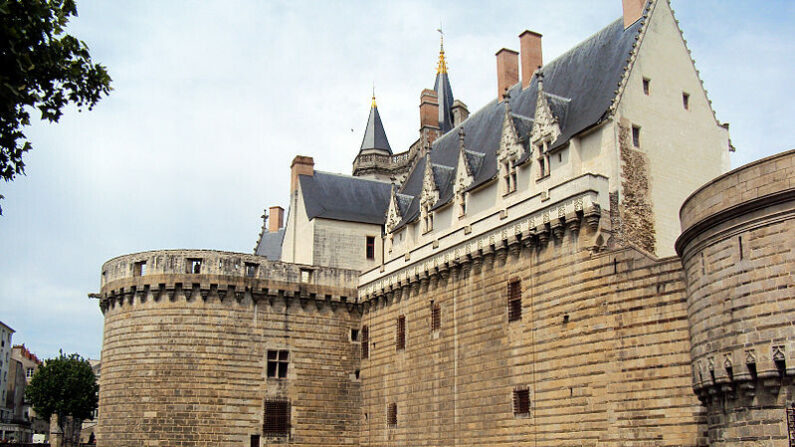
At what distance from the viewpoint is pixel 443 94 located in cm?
6031

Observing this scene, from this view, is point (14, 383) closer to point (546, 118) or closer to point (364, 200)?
point (364, 200)

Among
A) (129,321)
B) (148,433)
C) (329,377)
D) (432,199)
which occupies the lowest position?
(148,433)

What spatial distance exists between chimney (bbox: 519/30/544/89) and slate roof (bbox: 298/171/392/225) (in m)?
11.4

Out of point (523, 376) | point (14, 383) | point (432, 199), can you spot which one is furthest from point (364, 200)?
point (14, 383)

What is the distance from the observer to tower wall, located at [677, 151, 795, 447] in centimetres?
Result: 1669

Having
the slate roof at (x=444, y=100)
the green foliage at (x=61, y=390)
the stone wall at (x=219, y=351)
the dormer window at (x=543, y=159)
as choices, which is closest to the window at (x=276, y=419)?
the stone wall at (x=219, y=351)

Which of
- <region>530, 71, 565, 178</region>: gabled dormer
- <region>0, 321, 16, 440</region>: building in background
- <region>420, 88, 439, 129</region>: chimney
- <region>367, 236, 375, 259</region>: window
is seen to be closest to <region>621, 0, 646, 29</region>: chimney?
<region>530, 71, 565, 178</region>: gabled dormer

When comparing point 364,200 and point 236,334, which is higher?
point 364,200

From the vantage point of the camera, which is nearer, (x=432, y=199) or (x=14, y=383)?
(x=432, y=199)

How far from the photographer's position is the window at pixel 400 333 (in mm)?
35594

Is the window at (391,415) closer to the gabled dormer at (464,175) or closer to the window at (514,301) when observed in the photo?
A: the gabled dormer at (464,175)

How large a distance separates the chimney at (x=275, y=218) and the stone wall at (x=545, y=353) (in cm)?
2277

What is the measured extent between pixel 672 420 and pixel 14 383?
88.3m

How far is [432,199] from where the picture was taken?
36.0 meters
